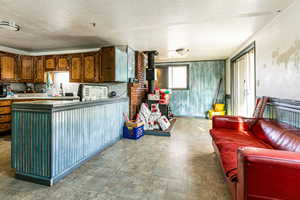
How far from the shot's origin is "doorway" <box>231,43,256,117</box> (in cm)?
394

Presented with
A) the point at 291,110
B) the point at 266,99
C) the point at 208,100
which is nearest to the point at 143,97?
the point at 208,100

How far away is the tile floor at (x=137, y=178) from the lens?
5.43 ft

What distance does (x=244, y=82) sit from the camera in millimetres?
4531

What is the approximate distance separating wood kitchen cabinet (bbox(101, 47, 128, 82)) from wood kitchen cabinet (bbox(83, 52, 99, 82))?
0.37 m

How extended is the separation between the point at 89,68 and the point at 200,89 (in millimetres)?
4491

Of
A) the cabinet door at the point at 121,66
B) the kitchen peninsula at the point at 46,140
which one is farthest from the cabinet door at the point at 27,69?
the kitchen peninsula at the point at 46,140

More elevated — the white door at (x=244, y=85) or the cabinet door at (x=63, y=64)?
the cabinet door at (x=63, y=64)

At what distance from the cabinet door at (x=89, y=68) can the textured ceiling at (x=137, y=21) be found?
0.38 meters

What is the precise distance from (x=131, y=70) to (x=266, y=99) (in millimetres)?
3367

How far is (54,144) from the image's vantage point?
184cm

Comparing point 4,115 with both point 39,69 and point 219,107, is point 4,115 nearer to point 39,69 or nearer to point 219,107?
point 39,69

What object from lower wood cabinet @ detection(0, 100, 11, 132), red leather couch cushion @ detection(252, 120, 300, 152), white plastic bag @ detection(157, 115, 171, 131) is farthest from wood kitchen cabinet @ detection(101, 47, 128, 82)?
red leather couch cushion @ detection(252, 120, 300, 152)

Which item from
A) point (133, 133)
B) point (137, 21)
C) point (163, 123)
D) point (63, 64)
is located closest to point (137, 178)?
point (133, 133)

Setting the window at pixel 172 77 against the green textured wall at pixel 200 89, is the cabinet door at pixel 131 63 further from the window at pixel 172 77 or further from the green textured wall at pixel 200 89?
the green textured wall at pixel 200 89
